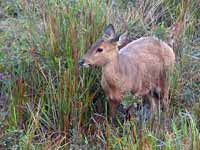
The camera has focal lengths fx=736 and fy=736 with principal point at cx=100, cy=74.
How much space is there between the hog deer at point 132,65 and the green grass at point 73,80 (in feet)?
0.55

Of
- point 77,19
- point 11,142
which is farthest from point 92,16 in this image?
point 11,142

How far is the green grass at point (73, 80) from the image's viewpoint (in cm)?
708

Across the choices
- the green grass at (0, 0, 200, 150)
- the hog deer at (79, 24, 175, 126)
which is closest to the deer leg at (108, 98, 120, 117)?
the hog deer at (79, 24, 175, 126)

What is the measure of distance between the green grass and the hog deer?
169mm

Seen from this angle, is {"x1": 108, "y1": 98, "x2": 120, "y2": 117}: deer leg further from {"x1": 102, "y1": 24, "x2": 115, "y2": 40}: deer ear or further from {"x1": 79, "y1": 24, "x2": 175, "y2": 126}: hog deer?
{"x1": 102, "y1": 24, "x2": 115, "y2": 40}: deer ear

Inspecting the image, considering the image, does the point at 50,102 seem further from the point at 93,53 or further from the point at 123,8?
the point at 123,8

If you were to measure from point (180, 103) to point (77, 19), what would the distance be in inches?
62.1

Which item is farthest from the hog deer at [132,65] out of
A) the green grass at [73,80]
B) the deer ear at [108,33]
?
the green grass at [73,80]

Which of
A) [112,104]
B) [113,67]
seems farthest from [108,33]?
[112,104]

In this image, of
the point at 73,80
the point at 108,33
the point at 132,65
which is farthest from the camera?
the point at 132,65

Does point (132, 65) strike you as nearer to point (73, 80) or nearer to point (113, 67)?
point (113, 67)

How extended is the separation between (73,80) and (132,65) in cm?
95

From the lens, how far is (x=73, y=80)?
7.78m

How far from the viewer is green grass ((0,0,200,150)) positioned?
7.08 m
